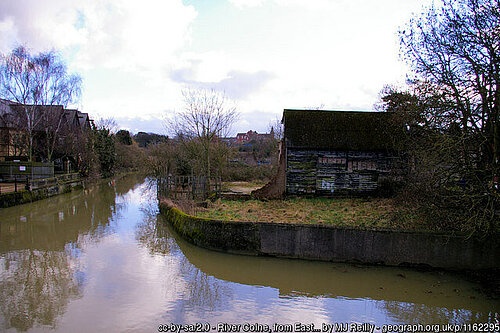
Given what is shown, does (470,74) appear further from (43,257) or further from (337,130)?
(43,257)

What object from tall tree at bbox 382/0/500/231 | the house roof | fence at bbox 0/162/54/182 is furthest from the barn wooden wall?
fence at bbox 0/162/54/182

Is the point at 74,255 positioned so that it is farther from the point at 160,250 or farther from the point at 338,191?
the point at 338,191

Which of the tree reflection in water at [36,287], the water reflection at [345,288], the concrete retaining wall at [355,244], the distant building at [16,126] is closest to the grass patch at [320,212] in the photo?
the concrete retaining wall at [355,244]

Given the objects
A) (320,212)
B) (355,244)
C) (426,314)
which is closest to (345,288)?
(355,244)

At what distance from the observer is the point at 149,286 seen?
775 cm

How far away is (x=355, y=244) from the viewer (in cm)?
898

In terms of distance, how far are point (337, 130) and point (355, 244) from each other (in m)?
8.08

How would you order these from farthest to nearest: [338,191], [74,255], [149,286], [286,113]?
[286,113], [338,191], [74,255], [149,286]

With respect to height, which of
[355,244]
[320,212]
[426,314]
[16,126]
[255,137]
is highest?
[255,137]

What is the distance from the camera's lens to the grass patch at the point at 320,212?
10148 millimetres

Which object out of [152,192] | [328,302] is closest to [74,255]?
[328,302]

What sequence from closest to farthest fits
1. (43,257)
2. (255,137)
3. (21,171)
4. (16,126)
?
1. (43,257)
2. (21,171)
3. (16,126)
4. (255,137)

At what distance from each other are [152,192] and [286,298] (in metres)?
21.9

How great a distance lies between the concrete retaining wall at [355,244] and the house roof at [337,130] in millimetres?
6773
